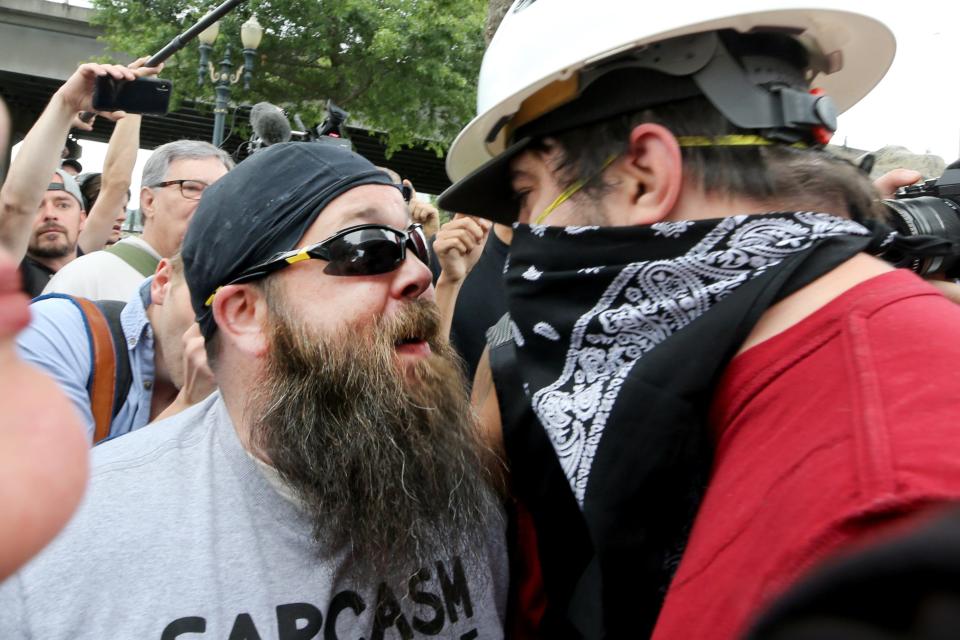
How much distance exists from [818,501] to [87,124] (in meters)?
4.74

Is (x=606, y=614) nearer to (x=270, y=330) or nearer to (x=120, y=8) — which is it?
(x=270, y=330)

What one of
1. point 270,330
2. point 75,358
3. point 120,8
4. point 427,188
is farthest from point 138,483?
point 427,188

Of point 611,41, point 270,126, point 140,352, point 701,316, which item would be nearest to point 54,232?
point 270,126

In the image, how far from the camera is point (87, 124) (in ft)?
15.6

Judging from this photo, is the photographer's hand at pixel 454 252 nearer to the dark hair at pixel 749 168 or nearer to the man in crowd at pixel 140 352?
the man in crowd at pixel 140 352

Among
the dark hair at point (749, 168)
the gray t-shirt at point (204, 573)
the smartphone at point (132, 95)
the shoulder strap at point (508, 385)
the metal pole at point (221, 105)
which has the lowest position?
the gray t-shirt at point (204, 573)

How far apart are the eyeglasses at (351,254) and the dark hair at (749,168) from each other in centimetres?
68

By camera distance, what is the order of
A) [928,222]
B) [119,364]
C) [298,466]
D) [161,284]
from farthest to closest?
[161,284] < [119,364] < [928,222] < [298,466]

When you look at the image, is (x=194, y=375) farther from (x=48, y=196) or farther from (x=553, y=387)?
(x=48, y=196)

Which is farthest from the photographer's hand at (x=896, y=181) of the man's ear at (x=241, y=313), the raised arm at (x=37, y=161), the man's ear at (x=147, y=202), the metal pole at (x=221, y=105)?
the metal pole at (x=221, y=105)

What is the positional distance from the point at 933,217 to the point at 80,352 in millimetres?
2418

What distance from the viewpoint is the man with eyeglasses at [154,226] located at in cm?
363

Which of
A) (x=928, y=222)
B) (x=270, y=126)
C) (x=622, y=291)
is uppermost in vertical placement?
(x=270, y=126)

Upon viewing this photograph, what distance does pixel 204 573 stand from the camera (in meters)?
1.59
